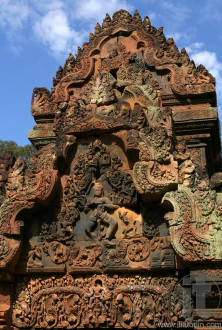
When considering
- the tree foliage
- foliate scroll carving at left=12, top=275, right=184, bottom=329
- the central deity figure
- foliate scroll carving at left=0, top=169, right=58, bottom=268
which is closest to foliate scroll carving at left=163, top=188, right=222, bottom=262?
foliate scroll carving at left=12, top=275, right=184, bottom=329

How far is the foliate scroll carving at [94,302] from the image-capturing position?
6.09 metres

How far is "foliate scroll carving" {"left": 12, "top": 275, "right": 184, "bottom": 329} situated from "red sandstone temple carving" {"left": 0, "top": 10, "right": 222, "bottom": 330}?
0.01m

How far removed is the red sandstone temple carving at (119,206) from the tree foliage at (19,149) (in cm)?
1434

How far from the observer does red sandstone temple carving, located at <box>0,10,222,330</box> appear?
5.94m

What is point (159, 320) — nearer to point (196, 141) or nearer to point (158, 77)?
point (196, 141)

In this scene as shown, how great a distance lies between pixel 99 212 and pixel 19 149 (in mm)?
15998

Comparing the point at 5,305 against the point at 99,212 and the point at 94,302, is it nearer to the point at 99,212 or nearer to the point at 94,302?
the point at 94,302

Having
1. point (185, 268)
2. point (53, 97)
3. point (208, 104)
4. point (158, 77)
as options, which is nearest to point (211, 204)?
point (185, 268)

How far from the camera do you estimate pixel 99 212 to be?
22.1ft

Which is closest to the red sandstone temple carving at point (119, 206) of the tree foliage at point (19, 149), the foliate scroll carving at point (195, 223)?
the foliate scroll carving at point (195, 223)

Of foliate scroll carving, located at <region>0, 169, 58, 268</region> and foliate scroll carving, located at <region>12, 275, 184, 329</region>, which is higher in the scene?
foliate scroll carving, located at <region>0, 169, 58, 268</region>

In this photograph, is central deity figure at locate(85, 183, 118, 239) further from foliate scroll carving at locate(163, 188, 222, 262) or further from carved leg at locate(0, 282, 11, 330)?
carved leg at locate(0, 282, 11, 330)

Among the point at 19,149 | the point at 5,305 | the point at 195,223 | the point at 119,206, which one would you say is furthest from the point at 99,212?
the point at 19,149

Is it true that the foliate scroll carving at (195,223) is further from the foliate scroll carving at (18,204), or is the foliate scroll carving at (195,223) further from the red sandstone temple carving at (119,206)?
the foliate scroll carving at (18,204)
